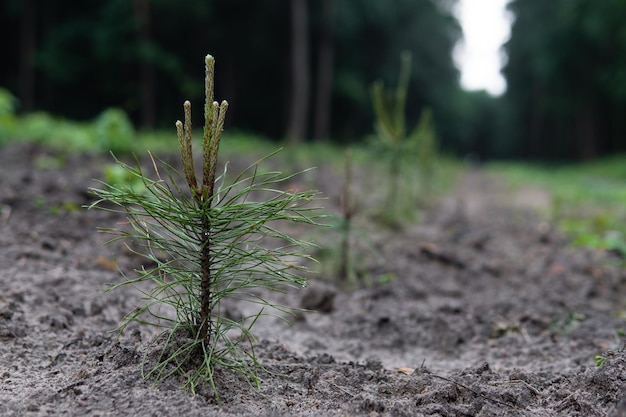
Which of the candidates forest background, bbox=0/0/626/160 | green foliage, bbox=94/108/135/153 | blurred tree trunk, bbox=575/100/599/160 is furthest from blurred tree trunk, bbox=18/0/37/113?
blurred tree trunk, bbox=575/100/599/160

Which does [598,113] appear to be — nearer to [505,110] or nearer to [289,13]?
[505,110]

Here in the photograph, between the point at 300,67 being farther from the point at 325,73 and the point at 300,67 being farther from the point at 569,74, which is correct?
the point at 569,74

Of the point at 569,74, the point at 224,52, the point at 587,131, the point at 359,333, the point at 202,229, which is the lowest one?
the point at 359,333

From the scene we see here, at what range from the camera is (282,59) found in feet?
92.5

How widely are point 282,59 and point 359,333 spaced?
1037 inches

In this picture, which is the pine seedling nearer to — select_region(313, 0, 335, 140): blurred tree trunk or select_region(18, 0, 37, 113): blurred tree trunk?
select_region(18, 0, 37, 113): blurred tree trunk

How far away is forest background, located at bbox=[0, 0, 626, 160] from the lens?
2145 centimetres

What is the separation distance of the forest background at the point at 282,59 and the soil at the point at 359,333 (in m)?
15.5

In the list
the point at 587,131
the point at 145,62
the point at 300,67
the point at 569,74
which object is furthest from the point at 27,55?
the point at 587,131

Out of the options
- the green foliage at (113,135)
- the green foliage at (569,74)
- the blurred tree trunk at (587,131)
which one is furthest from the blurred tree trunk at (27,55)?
the blurred tree trunk at (587,131)

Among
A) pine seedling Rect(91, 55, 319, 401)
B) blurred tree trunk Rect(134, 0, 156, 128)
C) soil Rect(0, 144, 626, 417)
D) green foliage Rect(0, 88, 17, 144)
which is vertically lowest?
soil Rect(0, 144, 626, 417)

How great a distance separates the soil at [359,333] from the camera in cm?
186

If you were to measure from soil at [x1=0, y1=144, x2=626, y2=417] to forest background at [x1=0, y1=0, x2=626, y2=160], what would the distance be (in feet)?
50.7

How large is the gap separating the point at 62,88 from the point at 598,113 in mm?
29401
